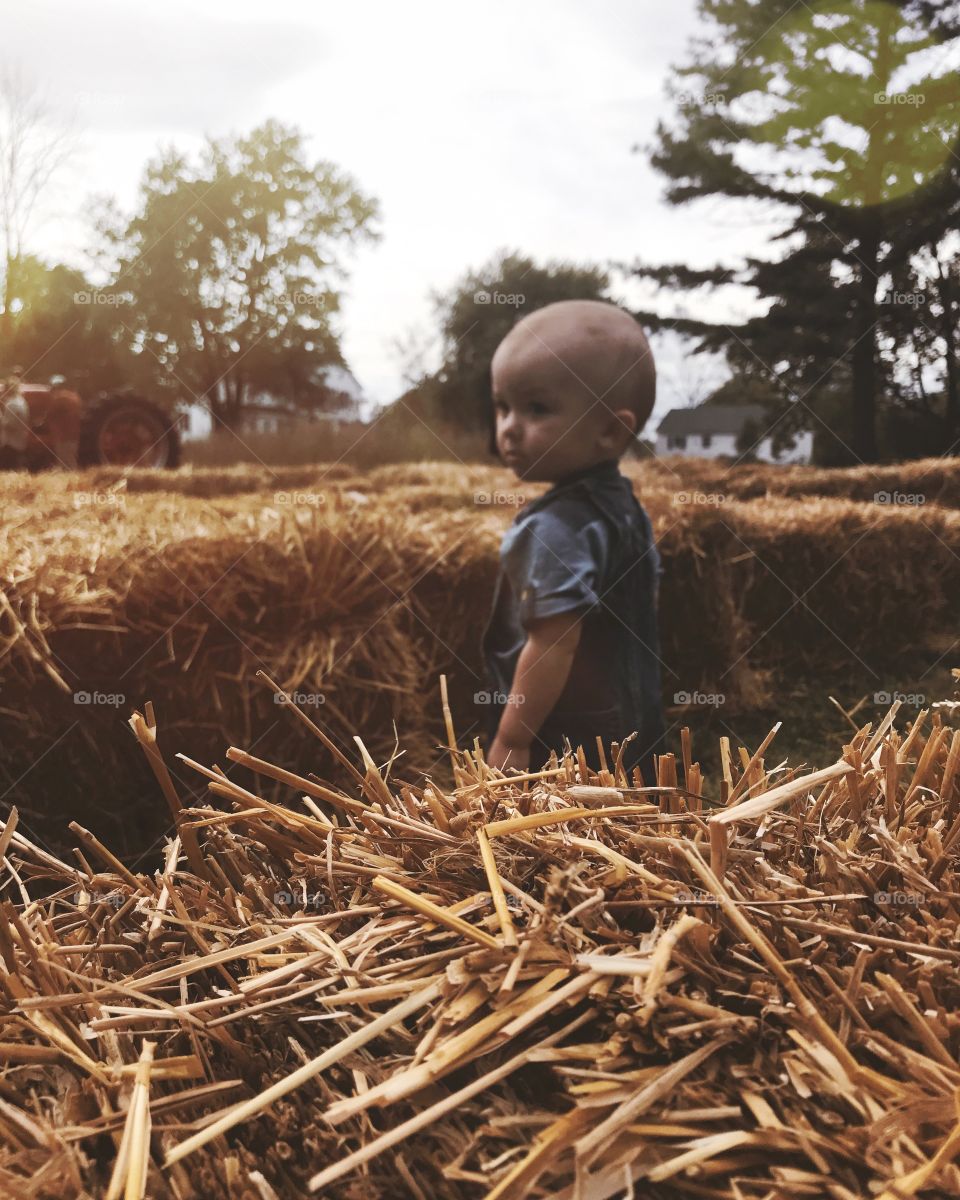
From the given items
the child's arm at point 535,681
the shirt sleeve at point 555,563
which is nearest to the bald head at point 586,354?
the shirt sleeve at point 555,563

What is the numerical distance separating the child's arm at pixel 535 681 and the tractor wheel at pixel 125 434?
2622 mm

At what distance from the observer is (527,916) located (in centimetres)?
66

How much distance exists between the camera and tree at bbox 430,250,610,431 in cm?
362

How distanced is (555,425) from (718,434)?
1.49m

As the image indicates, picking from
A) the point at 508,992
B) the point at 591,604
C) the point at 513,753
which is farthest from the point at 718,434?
the point at 508,992

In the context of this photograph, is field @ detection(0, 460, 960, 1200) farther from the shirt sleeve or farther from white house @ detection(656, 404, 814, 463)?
white house @ detection(656, 404, 814, 463)

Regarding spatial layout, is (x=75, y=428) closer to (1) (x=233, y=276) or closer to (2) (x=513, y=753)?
(1) (x=233, y=276)

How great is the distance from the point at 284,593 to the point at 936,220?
3011mm

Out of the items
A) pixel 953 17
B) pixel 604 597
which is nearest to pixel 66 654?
pixel 604 597

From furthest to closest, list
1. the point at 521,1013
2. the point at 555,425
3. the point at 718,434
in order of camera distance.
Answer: the point at 718,434 < the point at 555,425 < the point at 521,1013

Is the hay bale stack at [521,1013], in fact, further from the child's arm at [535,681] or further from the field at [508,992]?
the child's arm at [535,681]

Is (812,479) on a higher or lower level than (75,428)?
lower

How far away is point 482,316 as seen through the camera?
12.0 ft

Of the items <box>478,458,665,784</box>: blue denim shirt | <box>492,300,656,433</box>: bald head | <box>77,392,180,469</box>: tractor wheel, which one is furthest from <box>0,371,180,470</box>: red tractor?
<box>478,458,665,784</box>: blue denim shirt
